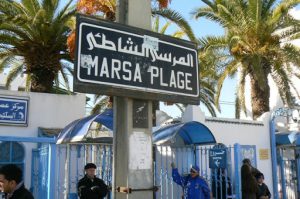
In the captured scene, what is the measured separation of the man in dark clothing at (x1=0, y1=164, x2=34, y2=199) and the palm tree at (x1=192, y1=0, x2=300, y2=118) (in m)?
12.4

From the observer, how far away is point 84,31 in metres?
4.04

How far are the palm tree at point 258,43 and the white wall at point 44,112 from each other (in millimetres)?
5828

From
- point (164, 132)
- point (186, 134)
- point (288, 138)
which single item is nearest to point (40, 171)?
point (164, 132)

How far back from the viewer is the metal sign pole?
13.7ft

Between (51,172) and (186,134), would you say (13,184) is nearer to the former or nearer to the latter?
(51,172)

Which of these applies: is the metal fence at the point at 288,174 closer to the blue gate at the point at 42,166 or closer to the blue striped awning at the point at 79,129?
the blue striped awning at the point at 79,129

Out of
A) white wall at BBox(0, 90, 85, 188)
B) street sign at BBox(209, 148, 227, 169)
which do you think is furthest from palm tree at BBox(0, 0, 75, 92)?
street sign at BBox(209, 148, 227, 169)

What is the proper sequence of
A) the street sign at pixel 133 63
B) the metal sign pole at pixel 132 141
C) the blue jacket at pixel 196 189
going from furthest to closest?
the blue jacket at pixel 196 189 → the metal sign pole at pixel 132 141 → the street sign at pixel 133 63

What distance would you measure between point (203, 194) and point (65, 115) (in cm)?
652

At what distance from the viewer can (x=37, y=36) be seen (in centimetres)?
1474

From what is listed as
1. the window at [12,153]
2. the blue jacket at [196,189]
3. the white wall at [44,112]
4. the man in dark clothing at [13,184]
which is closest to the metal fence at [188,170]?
the blue jacket at [196,189]

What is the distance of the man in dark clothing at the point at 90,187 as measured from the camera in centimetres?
772

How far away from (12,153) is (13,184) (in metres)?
8.11

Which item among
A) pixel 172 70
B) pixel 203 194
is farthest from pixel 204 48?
pixel 172 70
